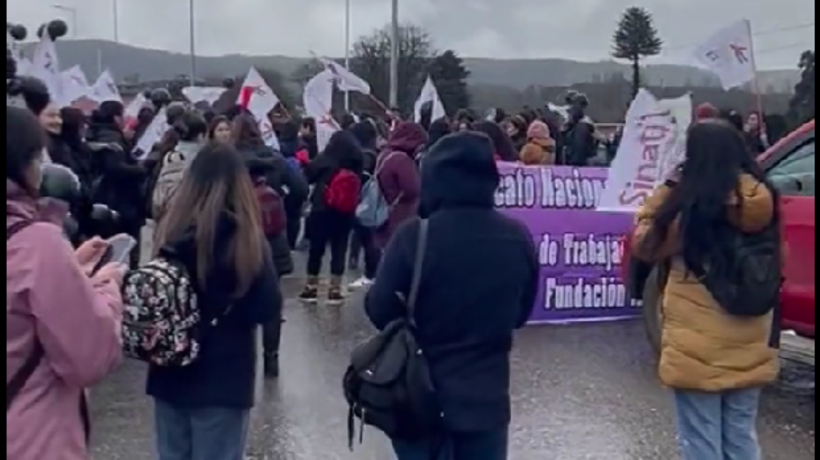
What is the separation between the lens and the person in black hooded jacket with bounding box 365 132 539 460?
472 cm

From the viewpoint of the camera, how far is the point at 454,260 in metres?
4.72

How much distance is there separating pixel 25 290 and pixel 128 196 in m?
7.71

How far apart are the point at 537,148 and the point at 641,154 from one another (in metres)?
2.67

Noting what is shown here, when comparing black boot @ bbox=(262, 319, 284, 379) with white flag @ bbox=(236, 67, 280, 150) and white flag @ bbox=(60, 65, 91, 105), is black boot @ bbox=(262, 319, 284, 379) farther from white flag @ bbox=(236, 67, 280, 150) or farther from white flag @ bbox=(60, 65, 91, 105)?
white flag @ bbox=(60, 65, 91, 105)

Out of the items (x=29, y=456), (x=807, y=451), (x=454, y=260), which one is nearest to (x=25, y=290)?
(x=29, y=456)

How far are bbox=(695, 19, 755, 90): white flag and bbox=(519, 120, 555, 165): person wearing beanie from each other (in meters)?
1.87

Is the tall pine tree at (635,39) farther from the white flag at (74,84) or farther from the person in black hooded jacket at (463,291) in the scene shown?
the person in black hooded jacket at (463,291)

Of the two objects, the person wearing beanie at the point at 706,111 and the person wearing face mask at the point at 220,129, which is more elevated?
the person wearing beanie at the point at 706,111

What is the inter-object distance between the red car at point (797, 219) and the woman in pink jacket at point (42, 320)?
500 centimetres

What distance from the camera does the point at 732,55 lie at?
1211cm

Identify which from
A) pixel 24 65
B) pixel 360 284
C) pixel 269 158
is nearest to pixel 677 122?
pixel 269 158

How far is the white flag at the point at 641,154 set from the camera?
10.7 metres

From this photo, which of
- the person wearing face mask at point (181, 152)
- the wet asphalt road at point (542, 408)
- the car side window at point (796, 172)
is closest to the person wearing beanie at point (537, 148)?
the wet asphalt road at point (542, 408)

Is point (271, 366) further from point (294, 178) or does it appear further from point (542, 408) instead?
point (294, 178)
